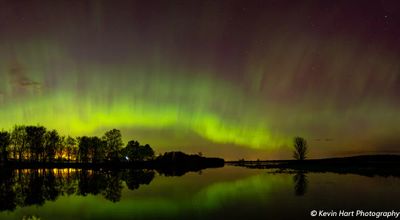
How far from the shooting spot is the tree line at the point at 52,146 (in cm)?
16225

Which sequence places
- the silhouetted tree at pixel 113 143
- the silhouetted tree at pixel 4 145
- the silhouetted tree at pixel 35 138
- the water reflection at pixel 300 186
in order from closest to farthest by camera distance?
the water reflection at pixel 300 186, the silhouetted tree at pixel 4 145, the silhouetted tree at pixel 35 138, the silhouetted tree at pixel 113 143

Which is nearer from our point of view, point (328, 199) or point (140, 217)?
point (140, 217)

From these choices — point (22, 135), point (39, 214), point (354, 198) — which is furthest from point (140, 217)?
point (22, 135)

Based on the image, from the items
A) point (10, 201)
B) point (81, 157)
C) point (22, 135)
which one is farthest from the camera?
point (81, 157)

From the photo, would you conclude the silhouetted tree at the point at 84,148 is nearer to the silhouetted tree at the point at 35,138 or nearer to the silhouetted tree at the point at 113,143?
the silhouetted tree at the point at 113,143

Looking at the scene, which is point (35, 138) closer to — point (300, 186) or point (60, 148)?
point (60, 148)

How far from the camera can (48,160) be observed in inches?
7008

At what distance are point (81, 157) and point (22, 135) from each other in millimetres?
35685

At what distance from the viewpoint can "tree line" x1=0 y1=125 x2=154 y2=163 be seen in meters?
162

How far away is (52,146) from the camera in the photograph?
562 feet

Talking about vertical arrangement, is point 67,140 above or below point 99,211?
above

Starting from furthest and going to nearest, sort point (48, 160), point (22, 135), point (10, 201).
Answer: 1. point (48, 160)
2. point (22, 135)
3. point (10, 201)

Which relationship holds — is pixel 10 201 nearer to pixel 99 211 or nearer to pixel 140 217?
pixel 99 211

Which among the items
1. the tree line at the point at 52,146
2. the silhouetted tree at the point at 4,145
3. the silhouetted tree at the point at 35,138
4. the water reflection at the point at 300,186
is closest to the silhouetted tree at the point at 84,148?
the tree line at the point at 52,146
